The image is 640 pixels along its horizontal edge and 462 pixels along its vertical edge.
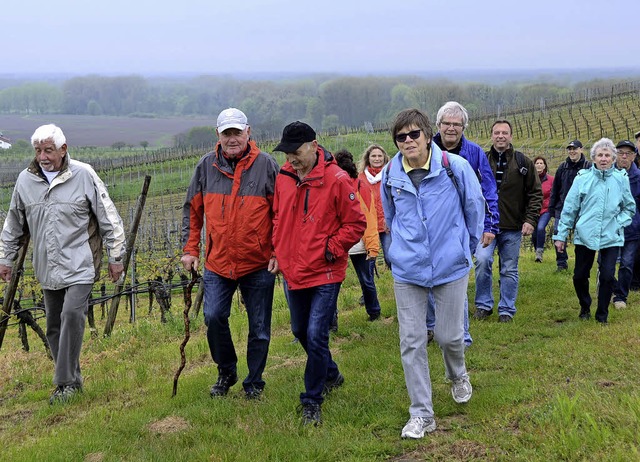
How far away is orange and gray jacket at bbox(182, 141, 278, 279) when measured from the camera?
4.78 metres

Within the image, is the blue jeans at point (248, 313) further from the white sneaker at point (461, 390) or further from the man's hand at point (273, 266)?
the white sneaker at point (461, 390)

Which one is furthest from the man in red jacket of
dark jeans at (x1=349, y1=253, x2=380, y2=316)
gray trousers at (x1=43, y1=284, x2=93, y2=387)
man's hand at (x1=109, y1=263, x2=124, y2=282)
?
dark jeans at (x1=349, y1=253, x2=380, y2=316)

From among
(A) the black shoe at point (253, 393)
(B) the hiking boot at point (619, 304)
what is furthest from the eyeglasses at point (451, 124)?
(B) the hiking boot at point (619, 304)

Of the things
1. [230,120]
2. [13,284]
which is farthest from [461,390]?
[13,284]

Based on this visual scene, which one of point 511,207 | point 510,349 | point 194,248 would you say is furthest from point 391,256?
point 511,207

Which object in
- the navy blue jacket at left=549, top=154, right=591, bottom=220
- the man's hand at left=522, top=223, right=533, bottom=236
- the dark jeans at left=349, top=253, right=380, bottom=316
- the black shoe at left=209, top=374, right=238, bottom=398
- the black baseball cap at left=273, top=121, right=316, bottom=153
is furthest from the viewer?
the navy blue jacket at left=549, top=154, right=591, bottom=220

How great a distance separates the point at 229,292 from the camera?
4.99 meters

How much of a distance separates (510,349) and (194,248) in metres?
3.01

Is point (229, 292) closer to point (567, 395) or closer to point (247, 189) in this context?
point (247, 189)

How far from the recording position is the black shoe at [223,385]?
524 cm

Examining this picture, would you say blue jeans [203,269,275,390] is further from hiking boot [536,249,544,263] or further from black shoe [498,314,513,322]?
hiking boot [536,249,544,263]

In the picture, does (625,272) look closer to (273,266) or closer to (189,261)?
(273,266)

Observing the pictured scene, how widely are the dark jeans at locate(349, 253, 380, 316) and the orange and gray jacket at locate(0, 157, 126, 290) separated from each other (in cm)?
279

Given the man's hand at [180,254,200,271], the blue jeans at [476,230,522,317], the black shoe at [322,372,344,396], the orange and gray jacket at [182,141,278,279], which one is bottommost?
the black shoe at [322,372,344,396]
